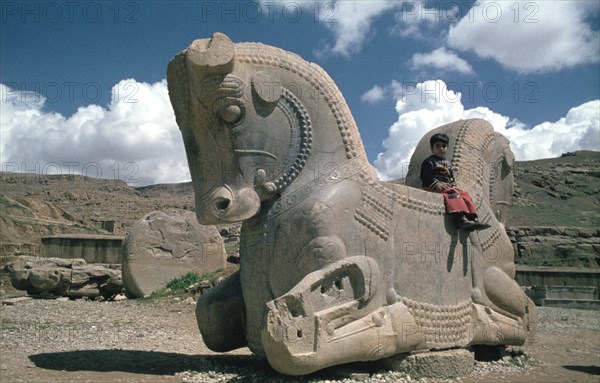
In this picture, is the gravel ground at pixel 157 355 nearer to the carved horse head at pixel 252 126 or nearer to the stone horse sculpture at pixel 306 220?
the stone horse sculpture at pixel 306 220

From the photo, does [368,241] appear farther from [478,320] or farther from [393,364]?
[478,320]

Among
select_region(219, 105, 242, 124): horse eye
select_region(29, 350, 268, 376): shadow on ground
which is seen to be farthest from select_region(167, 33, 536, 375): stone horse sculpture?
select_region(29, 350, 268, 376): shadow on ground

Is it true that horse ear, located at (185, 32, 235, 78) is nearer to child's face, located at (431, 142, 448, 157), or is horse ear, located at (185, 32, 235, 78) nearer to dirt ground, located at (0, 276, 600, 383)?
child's face, located at (431, 142, 448, 157)

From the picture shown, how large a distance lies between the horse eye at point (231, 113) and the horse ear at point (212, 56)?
0.95 ft

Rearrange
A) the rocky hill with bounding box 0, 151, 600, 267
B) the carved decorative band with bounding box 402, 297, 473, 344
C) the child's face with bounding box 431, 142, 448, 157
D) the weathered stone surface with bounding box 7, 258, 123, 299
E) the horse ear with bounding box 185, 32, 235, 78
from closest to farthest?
1. the horse ear with bounding box 185, 32, 235, 78
2. the carved decorative band with bounding box 402, 297, 473, 344
3. the child's face with bounding box 431, 142, 448, 157
4. the weathered stone surface with bounding box 7, 258, 123, 299
5. the rocky hill with bounding box 0, 151, 600, 267

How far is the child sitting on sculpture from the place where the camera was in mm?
4953

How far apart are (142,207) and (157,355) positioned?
38191 mm

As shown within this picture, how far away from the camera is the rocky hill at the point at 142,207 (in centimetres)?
2094

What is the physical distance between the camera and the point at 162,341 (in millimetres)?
6812

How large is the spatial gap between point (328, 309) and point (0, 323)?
5473 mm

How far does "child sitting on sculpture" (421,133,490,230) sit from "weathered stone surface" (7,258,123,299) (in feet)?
30.1

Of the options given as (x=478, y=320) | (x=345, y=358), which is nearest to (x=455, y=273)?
(x=478, y=320)

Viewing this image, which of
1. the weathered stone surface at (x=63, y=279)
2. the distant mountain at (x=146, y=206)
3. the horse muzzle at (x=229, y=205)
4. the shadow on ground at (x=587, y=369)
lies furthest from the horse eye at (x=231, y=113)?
the distant mountain at (x=146, y=206)

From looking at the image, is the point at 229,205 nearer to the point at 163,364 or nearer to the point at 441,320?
the point at 163,364
